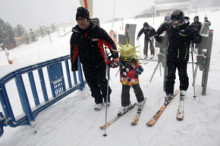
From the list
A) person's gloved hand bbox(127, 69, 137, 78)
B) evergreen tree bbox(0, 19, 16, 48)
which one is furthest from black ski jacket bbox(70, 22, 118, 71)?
evergreen tree bbox(0, 19, 16, 48)

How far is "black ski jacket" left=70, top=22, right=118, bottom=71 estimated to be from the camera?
119 inches

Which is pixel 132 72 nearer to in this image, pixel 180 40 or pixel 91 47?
pixel 91 47

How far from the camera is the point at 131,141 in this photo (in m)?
2.54

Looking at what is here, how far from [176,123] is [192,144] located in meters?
0.53

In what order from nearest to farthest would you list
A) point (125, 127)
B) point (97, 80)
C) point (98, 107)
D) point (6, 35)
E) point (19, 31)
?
point (125, 127) < point (97, 80) < point (98, 107) < point (6, 35) < point (19, 31)

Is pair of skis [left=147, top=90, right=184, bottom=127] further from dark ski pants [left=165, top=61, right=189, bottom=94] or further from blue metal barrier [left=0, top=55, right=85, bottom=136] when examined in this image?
blue metal barrier [left=0, top=55, right=85, bottom=136]

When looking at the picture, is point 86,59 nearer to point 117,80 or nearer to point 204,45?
point 117,80

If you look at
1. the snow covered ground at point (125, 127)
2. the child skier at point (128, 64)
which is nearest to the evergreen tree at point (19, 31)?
the snow covered ground at point (125, 127)

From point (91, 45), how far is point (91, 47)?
0.05m

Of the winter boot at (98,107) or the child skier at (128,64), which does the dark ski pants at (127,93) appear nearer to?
→ the child skier at (128,64)

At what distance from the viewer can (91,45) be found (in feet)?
10.2

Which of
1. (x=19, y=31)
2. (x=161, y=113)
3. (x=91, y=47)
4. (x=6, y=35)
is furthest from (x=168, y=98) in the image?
(x=19, y=31)

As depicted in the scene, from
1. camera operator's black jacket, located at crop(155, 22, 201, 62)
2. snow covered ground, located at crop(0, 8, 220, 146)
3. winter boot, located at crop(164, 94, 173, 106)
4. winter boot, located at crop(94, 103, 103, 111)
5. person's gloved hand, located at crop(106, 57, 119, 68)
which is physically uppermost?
camera operator's black jacket, located at crop(155, 22, 201, 62)

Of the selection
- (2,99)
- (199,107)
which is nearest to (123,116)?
(199,107)
